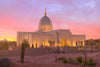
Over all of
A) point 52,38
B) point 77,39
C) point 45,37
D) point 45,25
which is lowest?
point 77,39

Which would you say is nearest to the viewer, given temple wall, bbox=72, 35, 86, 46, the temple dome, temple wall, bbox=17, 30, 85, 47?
temple wall, bbox=17, 30, 85, 47

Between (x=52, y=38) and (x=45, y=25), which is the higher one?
(x=45, y=25)

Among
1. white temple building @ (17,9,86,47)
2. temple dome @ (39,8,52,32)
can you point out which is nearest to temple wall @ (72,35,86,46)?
white temple building @ (17,9,86,47)

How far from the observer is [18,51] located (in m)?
26.0

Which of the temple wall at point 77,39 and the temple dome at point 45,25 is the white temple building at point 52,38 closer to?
the temple wall at point 77,39

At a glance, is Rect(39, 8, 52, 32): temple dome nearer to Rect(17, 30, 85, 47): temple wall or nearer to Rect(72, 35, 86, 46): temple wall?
Rect(17, 30, 85, 47): temple wall

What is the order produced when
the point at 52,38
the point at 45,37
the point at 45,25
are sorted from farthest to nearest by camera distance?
the point at 45,25, the point at 52,38, the point at 45,37

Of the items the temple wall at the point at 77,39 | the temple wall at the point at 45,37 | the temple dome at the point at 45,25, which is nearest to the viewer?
the temple wall at the point at 45,37

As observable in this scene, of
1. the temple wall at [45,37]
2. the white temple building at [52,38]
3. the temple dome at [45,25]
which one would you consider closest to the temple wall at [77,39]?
the white temple building at [52,38]

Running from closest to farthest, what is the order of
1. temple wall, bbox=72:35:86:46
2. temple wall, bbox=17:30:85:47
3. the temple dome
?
1. temple wall, bbox=17:30:85:47
2. temple wall, bbox=72:35:86:46
3. the temple dome

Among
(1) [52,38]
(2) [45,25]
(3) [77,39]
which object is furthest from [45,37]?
(3) [77,39]

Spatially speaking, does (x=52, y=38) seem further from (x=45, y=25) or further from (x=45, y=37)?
(x=45, y=25)

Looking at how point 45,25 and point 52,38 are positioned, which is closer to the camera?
point 52,38

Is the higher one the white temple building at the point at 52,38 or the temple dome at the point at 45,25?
the temple dome at the point at 45,25
